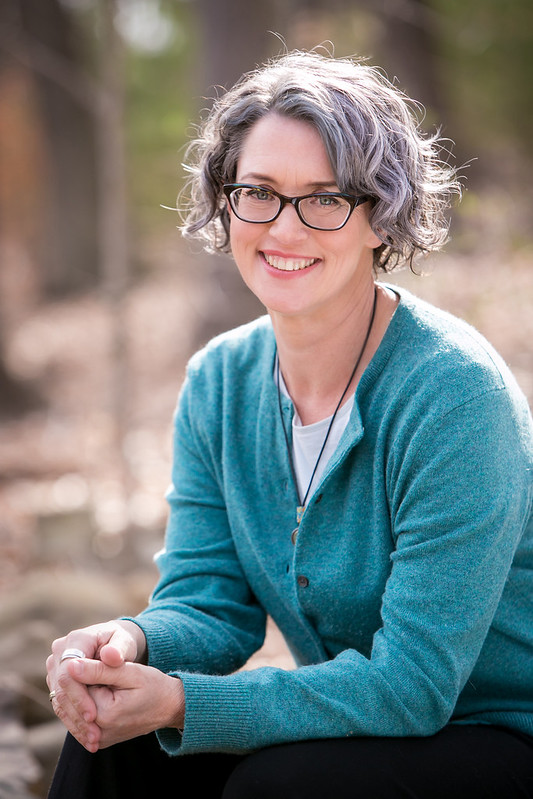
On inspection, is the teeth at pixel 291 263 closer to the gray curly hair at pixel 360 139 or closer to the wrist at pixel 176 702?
the gray curly hair at pixel 360 139

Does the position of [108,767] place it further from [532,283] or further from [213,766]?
[532,283]

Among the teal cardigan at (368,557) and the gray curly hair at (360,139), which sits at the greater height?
the gray curly hair at (360,139)

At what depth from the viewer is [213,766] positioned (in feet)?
6.20

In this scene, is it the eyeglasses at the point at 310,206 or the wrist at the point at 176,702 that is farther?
the eyeglasses at the point at 310,206

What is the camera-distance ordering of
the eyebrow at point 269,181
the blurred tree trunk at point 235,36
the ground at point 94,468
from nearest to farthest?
the eyebrow at point 269,181, the ground at point 94,468, the blurred tree trunk at point 235,36

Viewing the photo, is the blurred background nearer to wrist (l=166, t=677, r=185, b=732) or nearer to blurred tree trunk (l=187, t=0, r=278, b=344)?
blurred tree trunk (l=187, t=0, r=278, b=344)

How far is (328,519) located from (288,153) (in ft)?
2.46

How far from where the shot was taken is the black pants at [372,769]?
1.55 m

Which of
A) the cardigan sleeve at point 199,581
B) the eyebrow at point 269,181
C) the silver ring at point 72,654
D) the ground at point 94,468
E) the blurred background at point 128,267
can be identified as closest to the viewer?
the silver ring at point 72,654

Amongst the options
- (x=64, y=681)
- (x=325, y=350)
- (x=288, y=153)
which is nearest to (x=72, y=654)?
(x=64, y=681)

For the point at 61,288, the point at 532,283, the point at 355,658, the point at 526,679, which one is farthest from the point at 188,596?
the point at 61,288

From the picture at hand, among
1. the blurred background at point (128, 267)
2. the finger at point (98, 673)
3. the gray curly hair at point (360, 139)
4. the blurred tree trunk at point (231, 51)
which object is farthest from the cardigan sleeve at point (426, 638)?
the blurred tree trunk at point (231, 51)

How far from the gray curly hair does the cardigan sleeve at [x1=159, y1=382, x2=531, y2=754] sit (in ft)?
1.56

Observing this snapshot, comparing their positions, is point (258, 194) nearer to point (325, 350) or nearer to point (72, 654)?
point (325, 350)
